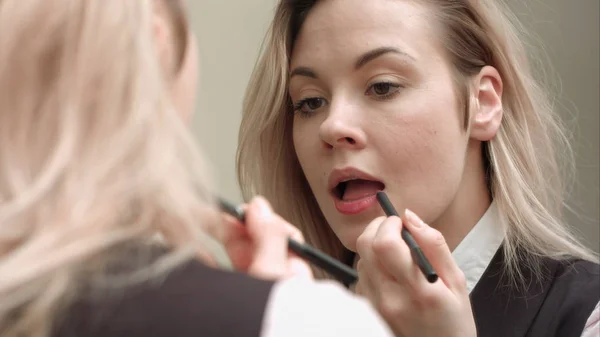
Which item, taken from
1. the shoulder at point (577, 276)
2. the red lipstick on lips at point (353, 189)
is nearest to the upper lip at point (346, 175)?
the red lipstick on lips at point (353, 189)

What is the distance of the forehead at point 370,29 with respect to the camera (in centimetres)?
89

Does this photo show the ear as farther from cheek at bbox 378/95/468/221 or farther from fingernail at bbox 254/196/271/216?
fingernail at bbox 254/196/271/216

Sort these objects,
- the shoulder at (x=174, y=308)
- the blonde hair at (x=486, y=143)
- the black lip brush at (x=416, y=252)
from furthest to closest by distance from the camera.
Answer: the blonde hair at (x=486, y=143) < the black lip brush at (x=416, y=252) < the shoulder at (x=174, y=308)

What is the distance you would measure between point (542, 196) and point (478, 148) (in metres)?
0.11

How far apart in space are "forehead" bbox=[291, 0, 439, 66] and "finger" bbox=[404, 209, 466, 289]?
0.23 meters

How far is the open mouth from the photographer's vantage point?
896mm

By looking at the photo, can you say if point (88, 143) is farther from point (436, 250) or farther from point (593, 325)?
point (593, 325)

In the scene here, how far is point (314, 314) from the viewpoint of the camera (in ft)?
1.32

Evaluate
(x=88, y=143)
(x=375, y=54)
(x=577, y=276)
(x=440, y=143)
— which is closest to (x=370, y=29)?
(x=375, y=54)

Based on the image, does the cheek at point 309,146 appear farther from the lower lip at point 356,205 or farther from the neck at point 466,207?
the neck at point 466,207

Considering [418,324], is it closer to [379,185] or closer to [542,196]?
[379,185]

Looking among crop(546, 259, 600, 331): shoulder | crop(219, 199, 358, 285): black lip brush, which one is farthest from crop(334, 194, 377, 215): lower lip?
crop(219, 199, 358, 285): black lip brush

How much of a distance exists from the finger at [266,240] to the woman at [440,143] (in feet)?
0.90

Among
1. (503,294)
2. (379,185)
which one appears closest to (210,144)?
(379,185)
